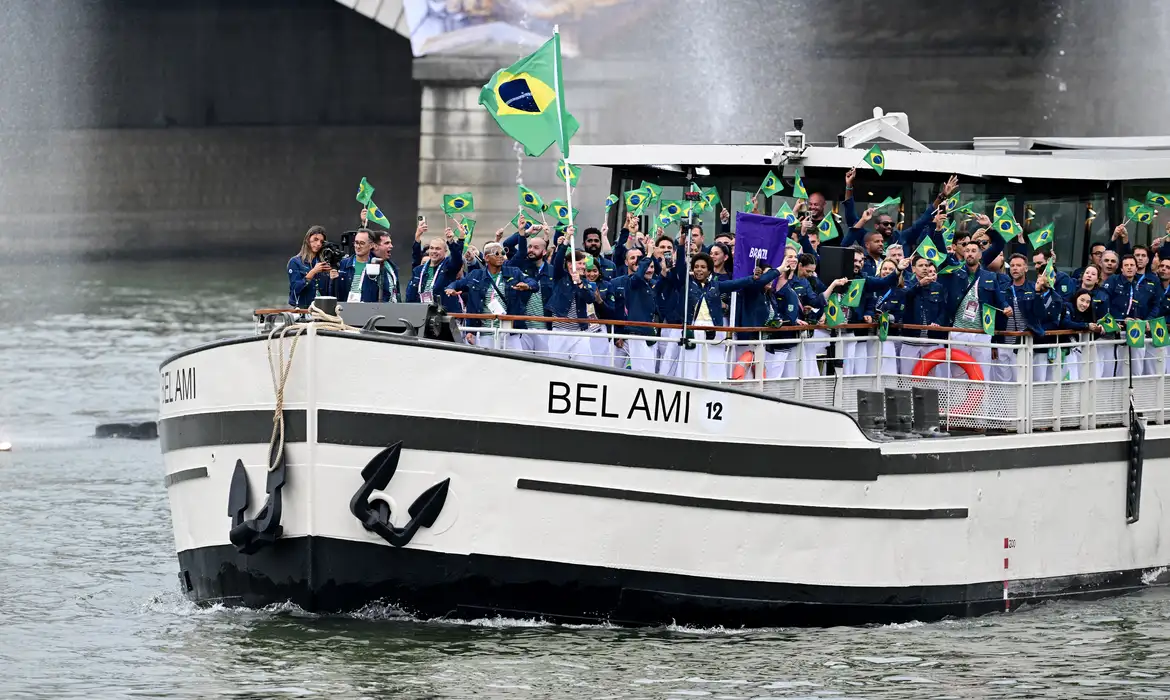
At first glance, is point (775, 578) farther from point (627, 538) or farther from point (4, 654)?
point (4, 654)

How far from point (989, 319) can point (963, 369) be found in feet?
1.41

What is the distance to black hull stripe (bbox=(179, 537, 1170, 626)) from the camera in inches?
619

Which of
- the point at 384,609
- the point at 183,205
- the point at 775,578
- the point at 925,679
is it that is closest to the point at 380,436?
the point at 384,609

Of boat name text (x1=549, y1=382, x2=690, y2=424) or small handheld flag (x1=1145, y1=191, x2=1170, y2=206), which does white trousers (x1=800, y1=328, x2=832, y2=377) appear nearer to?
boat name text (x1=549, y1=382, x2=690, y2=424)

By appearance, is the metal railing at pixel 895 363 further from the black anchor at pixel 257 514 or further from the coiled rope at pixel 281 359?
the black anchor at pixel 257 514

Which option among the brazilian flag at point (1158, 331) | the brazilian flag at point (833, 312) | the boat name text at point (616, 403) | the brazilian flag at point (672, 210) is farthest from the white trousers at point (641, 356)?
the brazilian flag at point (1158, 331)

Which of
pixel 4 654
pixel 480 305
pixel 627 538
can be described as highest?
pixel 480 305

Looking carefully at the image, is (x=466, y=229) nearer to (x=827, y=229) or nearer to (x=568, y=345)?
(x=568, y=345)

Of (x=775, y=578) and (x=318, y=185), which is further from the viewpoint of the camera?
(x=318, y=185)

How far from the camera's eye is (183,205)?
227ft

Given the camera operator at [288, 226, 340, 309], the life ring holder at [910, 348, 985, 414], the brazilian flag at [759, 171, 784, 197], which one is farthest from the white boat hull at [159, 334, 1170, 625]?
the brazilian flag at [759, 171, 784, 197]

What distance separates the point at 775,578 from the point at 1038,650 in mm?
2025

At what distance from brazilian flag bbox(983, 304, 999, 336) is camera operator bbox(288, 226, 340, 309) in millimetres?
4978

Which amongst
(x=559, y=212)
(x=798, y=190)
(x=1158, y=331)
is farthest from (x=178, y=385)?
(x=1158, y=331)
